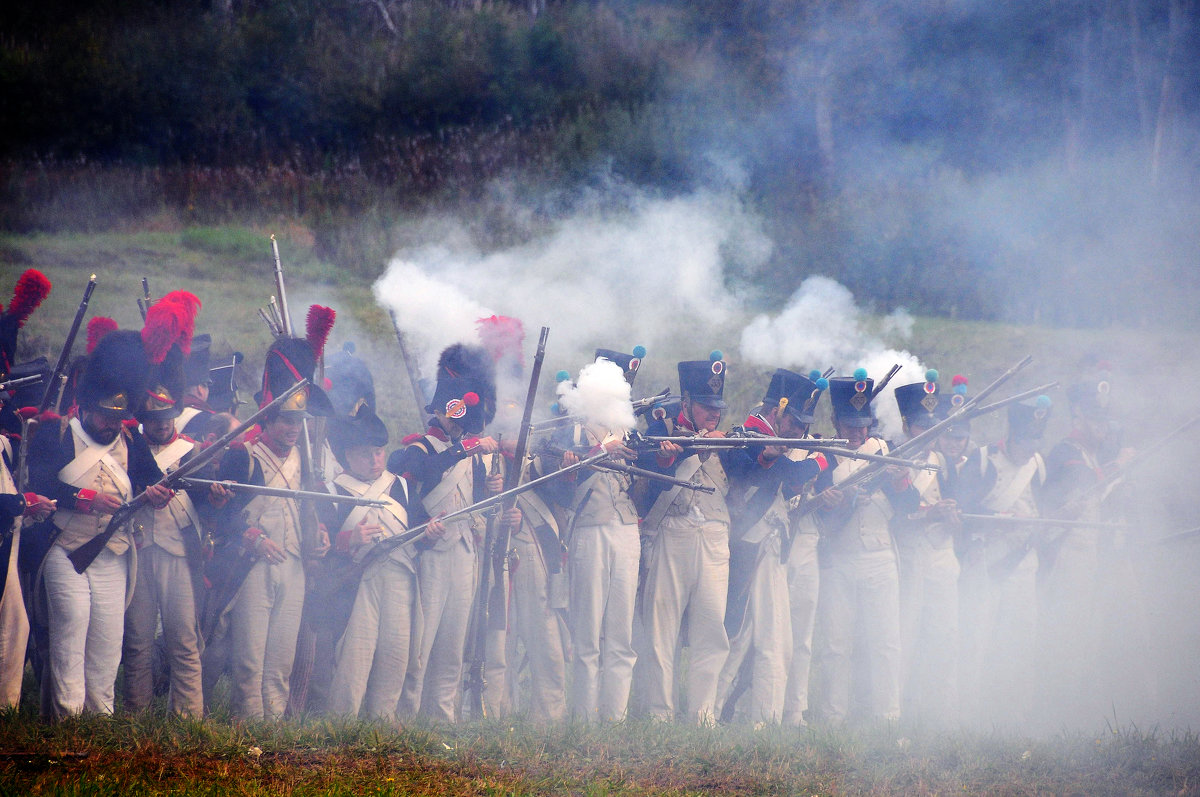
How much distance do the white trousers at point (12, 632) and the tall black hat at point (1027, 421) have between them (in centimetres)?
717

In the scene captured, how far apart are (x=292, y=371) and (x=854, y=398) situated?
3.88 metres

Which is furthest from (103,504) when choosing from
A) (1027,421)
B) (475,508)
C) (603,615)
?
(1027,421)

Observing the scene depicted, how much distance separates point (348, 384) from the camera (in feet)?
24.8

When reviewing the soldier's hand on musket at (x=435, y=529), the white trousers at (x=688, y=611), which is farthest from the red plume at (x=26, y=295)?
the white trousers at (x=688, y=611)

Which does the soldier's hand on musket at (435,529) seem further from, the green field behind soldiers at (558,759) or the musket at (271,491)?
the green field behind soldiers at (558,759)

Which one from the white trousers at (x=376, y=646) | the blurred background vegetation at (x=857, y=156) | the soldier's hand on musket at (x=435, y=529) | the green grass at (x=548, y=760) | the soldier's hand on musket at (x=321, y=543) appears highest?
the blurred background vegetation at (x=857, y=156)

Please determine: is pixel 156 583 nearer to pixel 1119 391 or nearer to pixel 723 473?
pixel 723 473

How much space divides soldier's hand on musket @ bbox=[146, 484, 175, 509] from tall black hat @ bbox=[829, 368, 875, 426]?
14.7ft

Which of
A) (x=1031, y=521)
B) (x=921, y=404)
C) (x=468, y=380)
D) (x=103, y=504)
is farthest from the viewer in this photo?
(x=1031, y=521)

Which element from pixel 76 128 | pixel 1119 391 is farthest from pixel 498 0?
pixel 1119 391

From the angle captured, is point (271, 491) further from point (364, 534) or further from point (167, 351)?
point (167, 351)

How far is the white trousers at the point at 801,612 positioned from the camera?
778 cm

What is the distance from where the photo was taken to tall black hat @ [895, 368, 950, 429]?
8.12 meters

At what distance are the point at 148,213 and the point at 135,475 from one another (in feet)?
45.3
